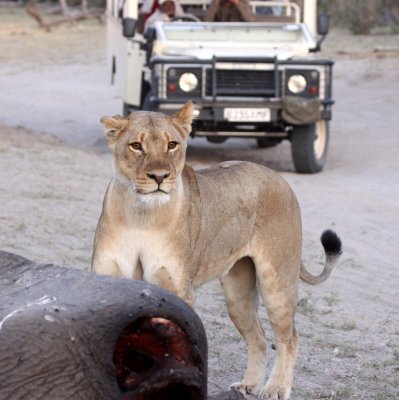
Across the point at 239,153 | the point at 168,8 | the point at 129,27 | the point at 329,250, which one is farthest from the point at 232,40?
the point at 329,250

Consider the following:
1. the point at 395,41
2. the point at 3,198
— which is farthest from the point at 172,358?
the point at 395,41

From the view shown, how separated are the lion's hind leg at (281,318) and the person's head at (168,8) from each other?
8220 mm

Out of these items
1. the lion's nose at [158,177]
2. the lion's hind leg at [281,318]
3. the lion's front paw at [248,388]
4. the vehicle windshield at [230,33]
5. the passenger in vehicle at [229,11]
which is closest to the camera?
the lion's nose at [158,177]

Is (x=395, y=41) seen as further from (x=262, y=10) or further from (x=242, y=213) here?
(x=242, y=213)

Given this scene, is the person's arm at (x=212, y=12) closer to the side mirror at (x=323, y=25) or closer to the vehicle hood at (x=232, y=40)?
the vehicle hood at (x=232, y=40)

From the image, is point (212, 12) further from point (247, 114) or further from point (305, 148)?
point (305, 148)

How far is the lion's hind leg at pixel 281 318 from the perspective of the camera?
17.6ft

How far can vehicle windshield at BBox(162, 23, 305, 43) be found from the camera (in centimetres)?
1301

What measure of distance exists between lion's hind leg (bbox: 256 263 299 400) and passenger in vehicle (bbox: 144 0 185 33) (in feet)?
26.9

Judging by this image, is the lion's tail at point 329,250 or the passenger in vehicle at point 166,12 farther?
the passenger in vehicle at point 166,12

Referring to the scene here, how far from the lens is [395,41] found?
26.9 m

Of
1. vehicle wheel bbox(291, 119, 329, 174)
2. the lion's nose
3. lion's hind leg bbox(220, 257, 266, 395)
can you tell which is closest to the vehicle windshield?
vehicle wheel bbox(291, 119, 329, 174)

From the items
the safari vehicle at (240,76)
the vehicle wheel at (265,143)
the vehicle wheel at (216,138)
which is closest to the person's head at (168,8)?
the safari vehicle at (240,76)

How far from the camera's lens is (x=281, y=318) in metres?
5.42
